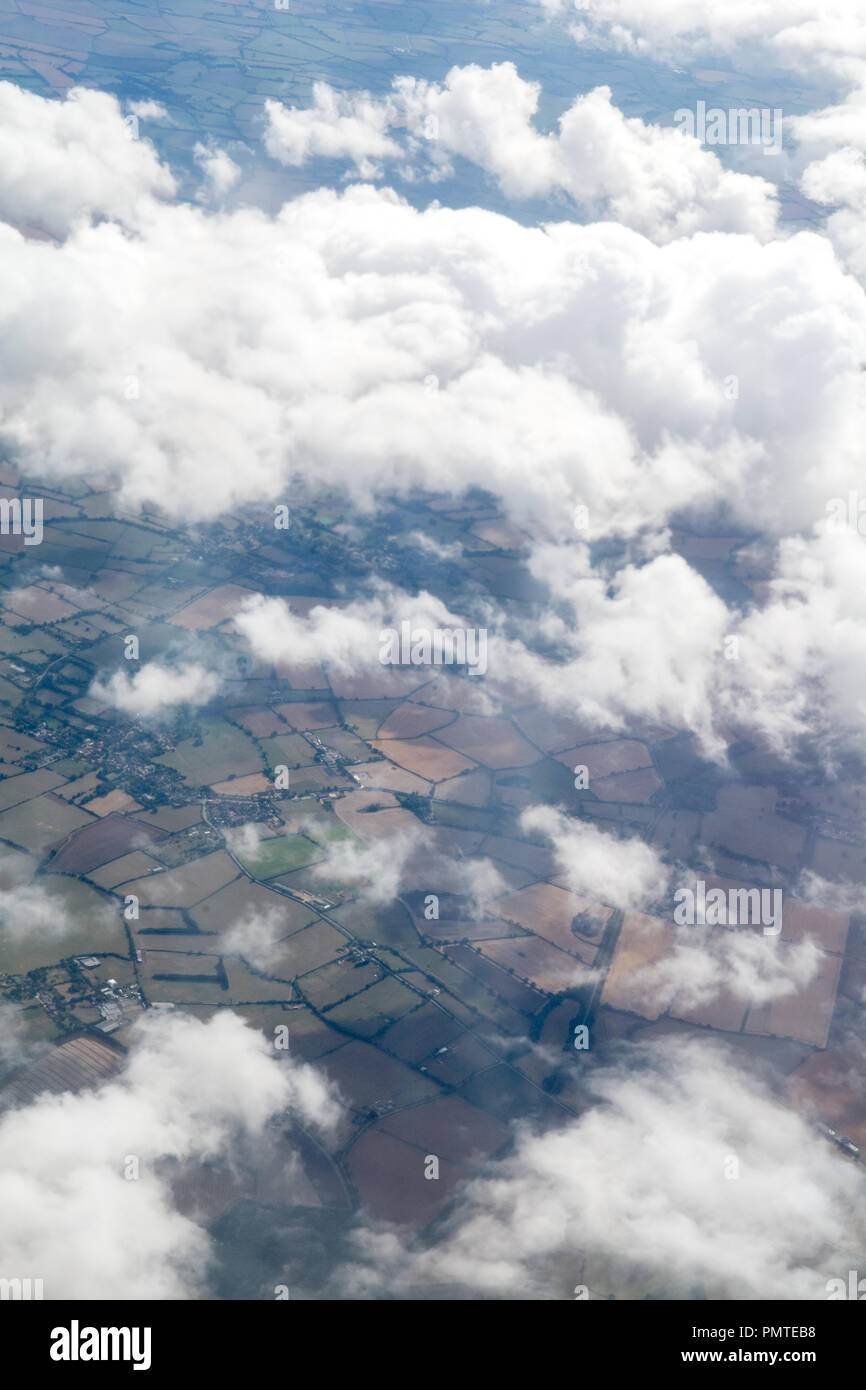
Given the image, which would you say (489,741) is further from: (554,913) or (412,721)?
(554,913)

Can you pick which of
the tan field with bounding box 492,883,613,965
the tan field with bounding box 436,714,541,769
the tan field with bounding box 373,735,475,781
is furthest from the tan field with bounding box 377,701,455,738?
the tan field with bounding box 492,883,613,965

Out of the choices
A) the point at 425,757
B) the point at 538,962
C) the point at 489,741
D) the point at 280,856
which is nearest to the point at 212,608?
the point at 425,757

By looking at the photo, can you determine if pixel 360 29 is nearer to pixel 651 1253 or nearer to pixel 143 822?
pixel 143 822

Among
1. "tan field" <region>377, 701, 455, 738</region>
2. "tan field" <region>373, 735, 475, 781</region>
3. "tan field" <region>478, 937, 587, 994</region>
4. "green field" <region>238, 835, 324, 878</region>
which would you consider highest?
"tan field" <region>377, 701, 455, 738</region>

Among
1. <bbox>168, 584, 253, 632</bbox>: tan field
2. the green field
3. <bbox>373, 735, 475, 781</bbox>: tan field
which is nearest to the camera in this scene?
the green field

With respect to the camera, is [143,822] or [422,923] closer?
[422,923]

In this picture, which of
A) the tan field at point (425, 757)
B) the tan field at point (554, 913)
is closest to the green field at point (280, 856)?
the tan field at point (425, 757)

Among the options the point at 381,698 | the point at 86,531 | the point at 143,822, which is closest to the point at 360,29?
the point at 86,531

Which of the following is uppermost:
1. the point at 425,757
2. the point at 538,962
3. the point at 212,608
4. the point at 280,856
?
the point at 212,608

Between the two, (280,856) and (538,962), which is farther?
(280,856)

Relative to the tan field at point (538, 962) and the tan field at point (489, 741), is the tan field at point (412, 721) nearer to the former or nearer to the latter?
the tan field at point (489, 741)

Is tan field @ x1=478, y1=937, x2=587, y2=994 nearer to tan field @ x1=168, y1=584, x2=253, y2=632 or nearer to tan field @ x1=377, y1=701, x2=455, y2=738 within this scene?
tan field @ x1=377, y1=701, x2=455, y2=738
